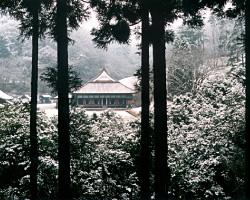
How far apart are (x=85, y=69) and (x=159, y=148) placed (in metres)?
65.2

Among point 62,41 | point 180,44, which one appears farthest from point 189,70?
point 62,41

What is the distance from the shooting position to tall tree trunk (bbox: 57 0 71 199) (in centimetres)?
599

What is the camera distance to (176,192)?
9977 mm

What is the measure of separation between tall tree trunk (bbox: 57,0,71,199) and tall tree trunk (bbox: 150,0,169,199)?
66.5 inches

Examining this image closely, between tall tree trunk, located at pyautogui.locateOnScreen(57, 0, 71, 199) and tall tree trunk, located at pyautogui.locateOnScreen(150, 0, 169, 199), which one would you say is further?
tall tree trunk, located at pyautogui.locateOnScreen(57, 0, 71, 199)

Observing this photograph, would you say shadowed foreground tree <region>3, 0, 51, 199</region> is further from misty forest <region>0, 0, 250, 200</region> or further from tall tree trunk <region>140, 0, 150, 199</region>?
tall tree trunk <region>140, 0, 150, 199</region>

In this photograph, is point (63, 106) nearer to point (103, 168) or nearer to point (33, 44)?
point (33, 44)

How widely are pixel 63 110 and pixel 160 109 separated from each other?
1.81m

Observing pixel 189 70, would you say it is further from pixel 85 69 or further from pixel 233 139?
pixel 85 69

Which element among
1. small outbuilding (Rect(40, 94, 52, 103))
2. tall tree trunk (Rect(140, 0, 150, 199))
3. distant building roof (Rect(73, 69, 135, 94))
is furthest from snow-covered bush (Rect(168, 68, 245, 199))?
small outbuilding (Rect(40, 94, 52, 103))

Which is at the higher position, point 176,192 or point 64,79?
point 64,79

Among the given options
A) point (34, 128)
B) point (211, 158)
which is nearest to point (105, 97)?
point (211, 158)

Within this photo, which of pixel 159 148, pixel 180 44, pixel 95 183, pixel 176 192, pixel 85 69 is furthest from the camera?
pixel 85 69

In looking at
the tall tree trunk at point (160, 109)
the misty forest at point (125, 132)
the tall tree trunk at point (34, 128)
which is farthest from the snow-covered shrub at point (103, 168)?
the tall tree trunk at point (160, 109)
